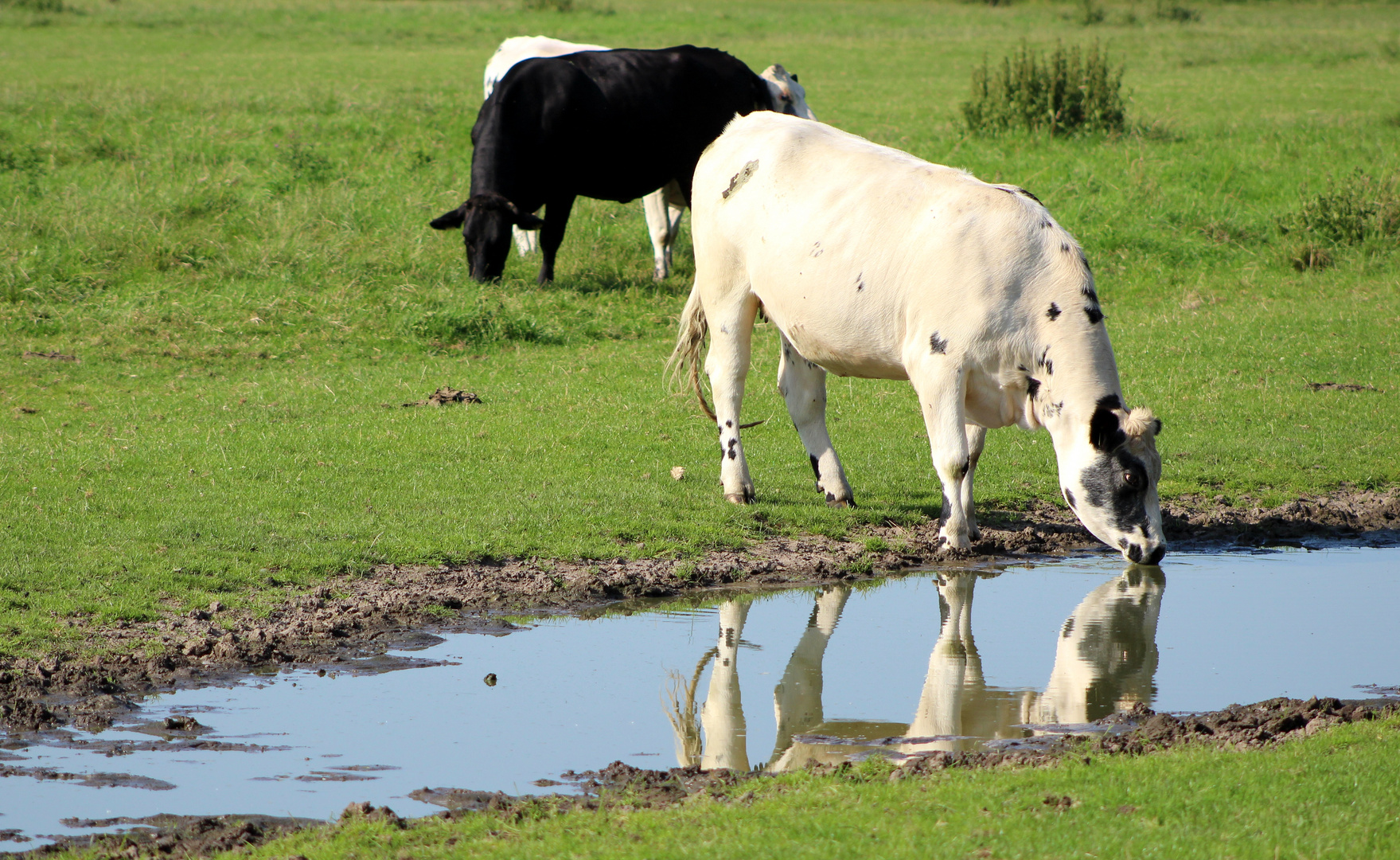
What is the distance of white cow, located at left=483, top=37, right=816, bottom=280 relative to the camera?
1481 centimetres

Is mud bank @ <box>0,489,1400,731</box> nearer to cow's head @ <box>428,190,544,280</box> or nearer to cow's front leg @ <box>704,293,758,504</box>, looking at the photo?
cow's front leg @ <box>704,293,758,504</box>

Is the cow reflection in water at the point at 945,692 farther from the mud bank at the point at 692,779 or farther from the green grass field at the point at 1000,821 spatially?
the green grass field at the point at 1000,821

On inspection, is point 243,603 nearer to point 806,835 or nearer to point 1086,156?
point 806,835

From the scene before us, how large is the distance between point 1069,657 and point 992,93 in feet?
48.9

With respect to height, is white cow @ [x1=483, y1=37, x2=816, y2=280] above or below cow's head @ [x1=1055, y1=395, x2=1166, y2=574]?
above

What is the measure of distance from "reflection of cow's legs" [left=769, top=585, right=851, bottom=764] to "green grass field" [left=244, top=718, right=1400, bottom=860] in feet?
2.80

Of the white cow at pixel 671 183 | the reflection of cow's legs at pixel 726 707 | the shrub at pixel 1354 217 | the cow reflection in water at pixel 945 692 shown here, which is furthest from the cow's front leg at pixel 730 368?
the shrub at pixel 1354 217

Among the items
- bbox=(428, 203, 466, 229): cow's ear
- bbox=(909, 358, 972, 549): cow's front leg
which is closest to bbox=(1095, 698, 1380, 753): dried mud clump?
bbox=(909, 358, 972, 549): cow's front leg

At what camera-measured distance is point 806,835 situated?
388cm

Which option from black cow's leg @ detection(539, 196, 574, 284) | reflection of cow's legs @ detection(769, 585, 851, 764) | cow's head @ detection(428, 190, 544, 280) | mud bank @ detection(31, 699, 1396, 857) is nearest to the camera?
mud bank @ detection(31, 699, 1396, 857)

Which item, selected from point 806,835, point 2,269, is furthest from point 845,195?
point 2,269

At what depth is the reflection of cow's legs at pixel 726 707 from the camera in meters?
4.99

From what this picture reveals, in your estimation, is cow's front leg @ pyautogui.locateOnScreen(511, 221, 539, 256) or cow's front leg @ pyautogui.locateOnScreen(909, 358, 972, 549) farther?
cow's front leg @ pyautogui.locateOnScreen(511, 221, 539, 256)

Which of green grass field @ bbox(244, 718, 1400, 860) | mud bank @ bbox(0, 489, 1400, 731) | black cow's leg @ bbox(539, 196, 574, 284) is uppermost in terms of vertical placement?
black cow's leg @ bbox(539, 196, 574, 284)
